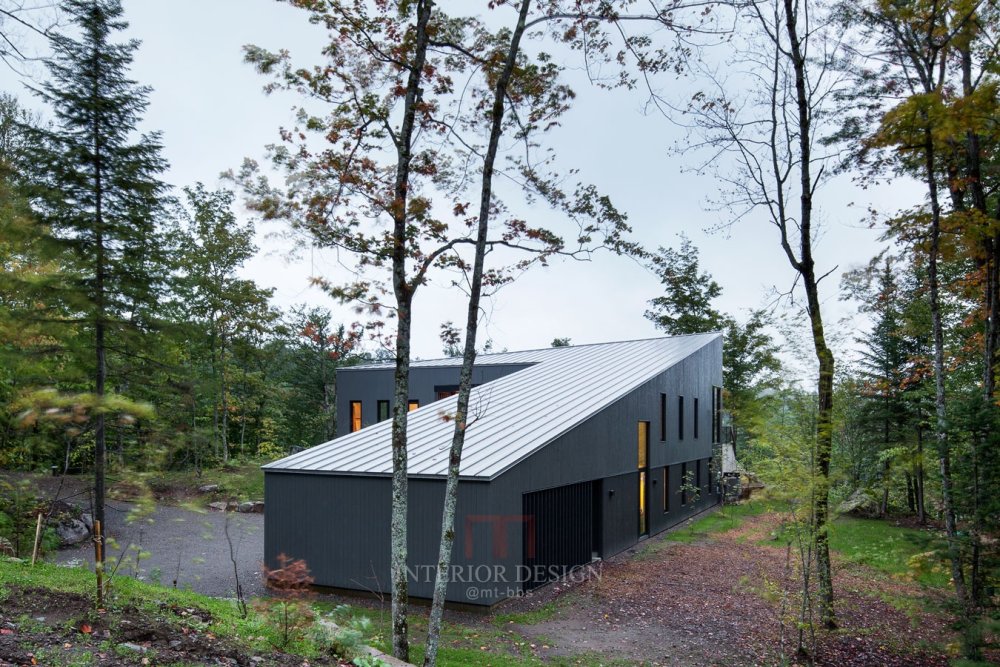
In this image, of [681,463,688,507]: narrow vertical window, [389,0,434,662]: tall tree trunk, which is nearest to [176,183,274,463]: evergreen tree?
[681,463,688,507]: narrow vertical window

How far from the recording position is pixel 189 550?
14.1 m

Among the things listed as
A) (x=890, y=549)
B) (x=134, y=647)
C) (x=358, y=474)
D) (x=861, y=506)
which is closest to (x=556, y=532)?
(x=358, y=474)

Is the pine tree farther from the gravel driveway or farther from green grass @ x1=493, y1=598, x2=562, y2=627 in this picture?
green grass @ x1=493, y1=598, x2=562, y2=627

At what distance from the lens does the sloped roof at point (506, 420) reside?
10.8m

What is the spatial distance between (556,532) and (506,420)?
2471 millimetres

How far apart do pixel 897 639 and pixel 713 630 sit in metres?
2.53

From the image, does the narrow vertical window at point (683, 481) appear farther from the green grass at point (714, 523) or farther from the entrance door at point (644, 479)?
the entrance door at point (644, 479)

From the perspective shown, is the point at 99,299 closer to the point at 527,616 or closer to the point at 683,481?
the point at 527,616

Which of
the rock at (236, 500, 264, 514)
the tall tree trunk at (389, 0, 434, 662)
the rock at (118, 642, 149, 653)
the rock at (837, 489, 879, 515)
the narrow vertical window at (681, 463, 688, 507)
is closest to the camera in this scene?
the rock at (118, 642, 149, 653)

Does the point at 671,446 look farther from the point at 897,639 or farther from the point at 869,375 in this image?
the point at 897,639

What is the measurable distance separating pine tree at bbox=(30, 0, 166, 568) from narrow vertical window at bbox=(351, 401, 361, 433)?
16.7 metres

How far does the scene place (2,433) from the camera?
47.0 ft

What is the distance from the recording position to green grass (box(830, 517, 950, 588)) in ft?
26.1

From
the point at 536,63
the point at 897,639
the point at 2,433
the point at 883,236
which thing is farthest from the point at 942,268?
the point at 2,433
